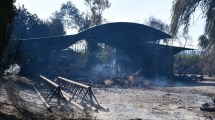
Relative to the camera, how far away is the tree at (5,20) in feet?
27.2

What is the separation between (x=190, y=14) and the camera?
753 inches

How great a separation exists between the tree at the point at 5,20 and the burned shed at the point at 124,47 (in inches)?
860

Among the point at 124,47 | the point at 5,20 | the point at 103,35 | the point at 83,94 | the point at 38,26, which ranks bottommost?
the point at 83,94

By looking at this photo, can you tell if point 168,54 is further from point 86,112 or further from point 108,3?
point 86,112

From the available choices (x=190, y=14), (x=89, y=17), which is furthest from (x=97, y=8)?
(x=190, y=14)

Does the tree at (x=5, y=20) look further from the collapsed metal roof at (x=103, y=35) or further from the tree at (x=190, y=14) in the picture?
the collapsed metal roof at (x=103, y=35)

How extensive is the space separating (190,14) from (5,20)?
13.1 metres

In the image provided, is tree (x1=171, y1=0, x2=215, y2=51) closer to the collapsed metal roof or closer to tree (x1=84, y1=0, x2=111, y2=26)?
the collapsed metal roof

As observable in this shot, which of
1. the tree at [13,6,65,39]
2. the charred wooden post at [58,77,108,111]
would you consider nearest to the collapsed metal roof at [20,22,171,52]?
the charred wooden post at [58,77,108,111]

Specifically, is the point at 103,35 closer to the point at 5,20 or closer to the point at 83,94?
the point at 83,94

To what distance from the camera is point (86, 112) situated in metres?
11.8

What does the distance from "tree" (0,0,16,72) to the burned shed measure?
2185 cm

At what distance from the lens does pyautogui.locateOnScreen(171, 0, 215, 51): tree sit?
18.0 m

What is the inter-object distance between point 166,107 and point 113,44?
2119 cm
